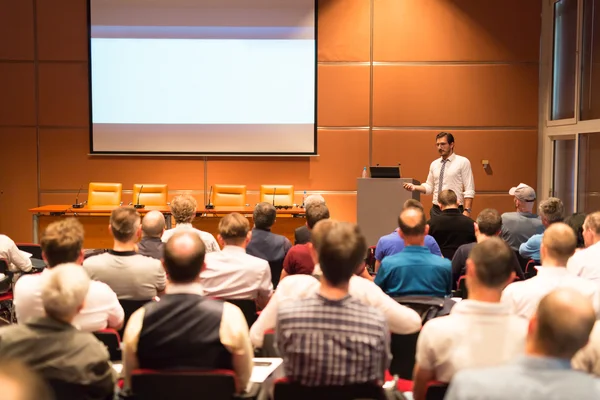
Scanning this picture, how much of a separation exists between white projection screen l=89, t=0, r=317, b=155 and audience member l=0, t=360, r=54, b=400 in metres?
8.50

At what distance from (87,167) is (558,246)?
25.0 feet

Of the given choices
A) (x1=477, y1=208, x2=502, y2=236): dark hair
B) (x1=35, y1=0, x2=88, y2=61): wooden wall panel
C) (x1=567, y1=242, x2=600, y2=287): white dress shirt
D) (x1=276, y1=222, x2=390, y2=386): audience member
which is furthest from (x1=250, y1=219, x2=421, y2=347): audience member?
(x1=35, y1=0, x2=88, y2=61): wooden wall panel

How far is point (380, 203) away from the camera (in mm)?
7922

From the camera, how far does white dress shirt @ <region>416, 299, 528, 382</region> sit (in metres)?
2.19

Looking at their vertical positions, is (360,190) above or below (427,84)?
below

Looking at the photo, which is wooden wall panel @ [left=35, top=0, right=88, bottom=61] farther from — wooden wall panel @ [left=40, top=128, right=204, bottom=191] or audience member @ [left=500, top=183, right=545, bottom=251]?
audience member @ [left=500, top=183, right=545, bottom=251]

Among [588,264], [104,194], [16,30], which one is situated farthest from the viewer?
[16,30]

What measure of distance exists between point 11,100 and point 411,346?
8221 millimetres

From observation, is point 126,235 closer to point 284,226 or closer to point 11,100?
point 284,226

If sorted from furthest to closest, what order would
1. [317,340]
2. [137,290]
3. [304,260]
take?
[304,260] < [137,290] < [317,340]

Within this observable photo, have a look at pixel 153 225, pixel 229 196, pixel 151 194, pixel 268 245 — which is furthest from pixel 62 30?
pixel 268 245

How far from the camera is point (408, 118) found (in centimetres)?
934

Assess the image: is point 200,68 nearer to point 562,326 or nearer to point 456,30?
point 456,30

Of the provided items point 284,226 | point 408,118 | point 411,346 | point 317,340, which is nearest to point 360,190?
point 284,226
